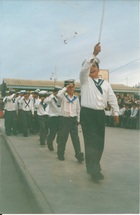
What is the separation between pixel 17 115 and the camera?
46.7 feet

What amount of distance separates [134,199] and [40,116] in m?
6.70

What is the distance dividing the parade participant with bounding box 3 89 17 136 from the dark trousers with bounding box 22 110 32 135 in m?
0.46

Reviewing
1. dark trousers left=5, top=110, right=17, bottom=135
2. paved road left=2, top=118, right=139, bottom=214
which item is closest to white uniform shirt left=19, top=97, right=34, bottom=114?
dark trousers left=5, top=110, right=17, bottom=135

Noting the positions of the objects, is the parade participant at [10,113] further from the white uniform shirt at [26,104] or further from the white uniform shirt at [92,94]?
the white uniform shirt at [92,94]

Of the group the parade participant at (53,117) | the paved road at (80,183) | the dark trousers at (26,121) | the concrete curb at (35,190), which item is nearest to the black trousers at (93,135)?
the paved road at (80,183)

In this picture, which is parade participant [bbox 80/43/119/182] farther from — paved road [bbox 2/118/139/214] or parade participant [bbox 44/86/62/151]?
parade participant [bbox 44/86/62/151]

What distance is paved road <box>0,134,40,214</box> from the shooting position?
4.86m

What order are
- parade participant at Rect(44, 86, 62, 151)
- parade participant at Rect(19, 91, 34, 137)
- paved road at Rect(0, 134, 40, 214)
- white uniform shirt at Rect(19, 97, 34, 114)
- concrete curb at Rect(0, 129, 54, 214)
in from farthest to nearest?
white uniform shirt at Rect(19, 97, 34, 114) → parade participant at Rect(19, 91, 34, 137) → parade participant at Rect(44, 86, 62, 151) → paved road at Rect(0, 134, 40, 214) → concrete curb at Rect(0, 129, 54, 214)

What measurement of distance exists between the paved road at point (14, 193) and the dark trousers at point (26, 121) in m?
5.27

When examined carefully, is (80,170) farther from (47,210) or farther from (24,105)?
(24,105)

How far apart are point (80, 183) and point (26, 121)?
7961mm

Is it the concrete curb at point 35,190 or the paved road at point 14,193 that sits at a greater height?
the concrete curb at point 35,190

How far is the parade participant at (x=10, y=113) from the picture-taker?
45.2 ft

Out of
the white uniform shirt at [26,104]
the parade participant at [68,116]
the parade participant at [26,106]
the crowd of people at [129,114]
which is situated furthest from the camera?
the crowd of people at [129,114]
